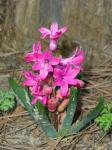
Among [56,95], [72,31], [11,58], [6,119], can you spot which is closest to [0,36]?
[11,58]

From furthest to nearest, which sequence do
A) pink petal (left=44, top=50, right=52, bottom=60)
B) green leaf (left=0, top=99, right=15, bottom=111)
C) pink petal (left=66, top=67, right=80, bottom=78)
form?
1. green leaf (left=0, top=99, right=15, bottom=111)
2. pink petal (left=66, top=67, right=80, bottom=78)
3. pink petal (left=44, top=50, right=52, bottom=60)

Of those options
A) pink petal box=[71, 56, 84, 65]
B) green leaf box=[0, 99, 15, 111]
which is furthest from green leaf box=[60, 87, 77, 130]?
green leaf box=[0, 99, 15, 111]

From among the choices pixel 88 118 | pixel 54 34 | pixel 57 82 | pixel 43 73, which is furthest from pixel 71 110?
pixel 54 34

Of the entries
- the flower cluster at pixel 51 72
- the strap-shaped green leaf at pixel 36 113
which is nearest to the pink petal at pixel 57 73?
the flower cluster at pixel 51 72

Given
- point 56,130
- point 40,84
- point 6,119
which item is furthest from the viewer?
point 6,119

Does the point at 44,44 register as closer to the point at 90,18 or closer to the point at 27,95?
the point at 90,18

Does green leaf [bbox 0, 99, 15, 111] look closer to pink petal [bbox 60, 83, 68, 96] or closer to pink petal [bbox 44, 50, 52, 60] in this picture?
pink petal [bbox 60, 83, 68, 96]
